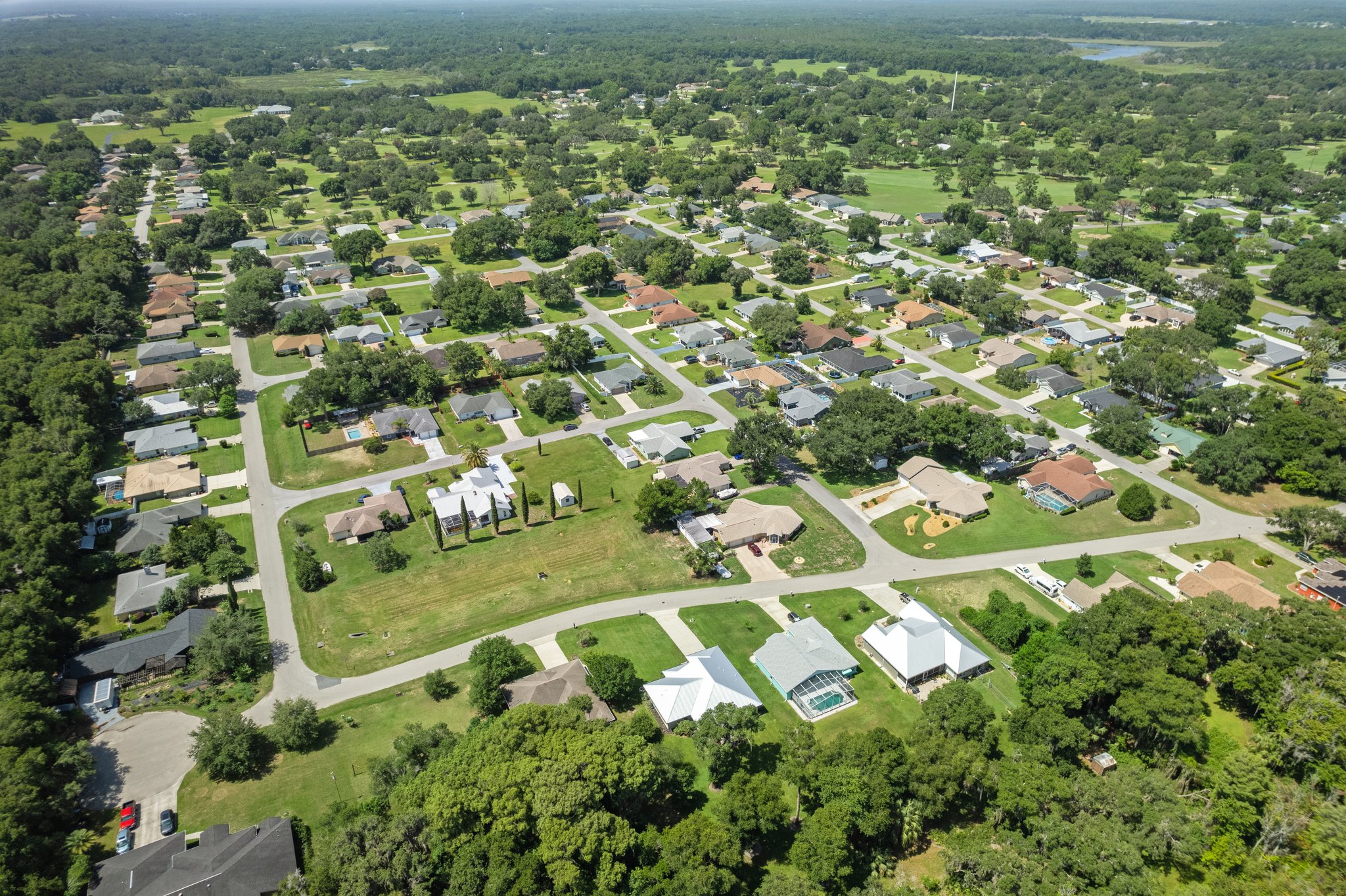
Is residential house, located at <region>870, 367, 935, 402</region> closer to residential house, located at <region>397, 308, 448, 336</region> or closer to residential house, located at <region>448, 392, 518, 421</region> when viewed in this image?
residential house, located at <region>448, 392, 518, 421</region>

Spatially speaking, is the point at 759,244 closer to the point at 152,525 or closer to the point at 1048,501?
the point at 1048,501

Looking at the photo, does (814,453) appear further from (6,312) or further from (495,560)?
(6,312)

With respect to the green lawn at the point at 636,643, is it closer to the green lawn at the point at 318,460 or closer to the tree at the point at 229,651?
the tree at the point at 229,651

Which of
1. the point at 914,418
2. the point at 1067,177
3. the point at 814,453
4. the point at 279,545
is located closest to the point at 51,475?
the point at 279,545

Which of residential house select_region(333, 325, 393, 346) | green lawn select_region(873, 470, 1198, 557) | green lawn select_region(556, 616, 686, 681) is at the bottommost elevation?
green lawn select_region(556, 616, 686, 681)

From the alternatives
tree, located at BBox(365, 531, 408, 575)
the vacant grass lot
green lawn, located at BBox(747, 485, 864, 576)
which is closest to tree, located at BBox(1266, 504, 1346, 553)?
green lawn, located at BBox(747, 485, 864, 576)

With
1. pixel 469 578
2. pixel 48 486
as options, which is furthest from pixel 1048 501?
pixel 48 486

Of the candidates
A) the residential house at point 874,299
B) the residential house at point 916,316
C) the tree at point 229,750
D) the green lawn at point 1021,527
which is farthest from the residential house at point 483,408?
the residential house at point 916,316
